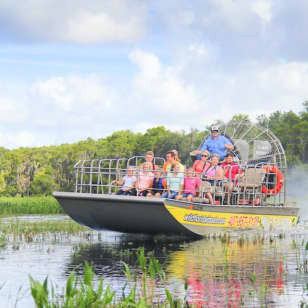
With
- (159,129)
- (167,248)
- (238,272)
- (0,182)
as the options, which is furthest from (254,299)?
(0,182)

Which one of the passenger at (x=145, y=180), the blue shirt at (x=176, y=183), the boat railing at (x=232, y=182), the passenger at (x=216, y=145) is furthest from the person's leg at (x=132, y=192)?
the passenger at (x=216, y=145)

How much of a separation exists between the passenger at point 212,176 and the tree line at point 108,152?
3860 centimetres

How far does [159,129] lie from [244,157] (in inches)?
1769

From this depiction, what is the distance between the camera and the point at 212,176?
61.5 ft

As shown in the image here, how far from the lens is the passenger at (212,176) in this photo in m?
18.5

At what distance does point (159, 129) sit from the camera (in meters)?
66.2

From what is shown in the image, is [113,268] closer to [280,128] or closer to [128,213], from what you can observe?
[128,213]

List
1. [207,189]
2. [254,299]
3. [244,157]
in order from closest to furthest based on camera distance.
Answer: [254,299], [207,189], [244,157]

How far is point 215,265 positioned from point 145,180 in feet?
15.0

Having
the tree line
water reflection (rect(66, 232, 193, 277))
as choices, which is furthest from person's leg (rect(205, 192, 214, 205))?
the tree line

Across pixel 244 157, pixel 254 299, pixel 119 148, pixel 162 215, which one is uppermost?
pixel 119 148

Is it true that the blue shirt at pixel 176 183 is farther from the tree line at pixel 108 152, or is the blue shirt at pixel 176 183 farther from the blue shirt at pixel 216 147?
the tree line at pixel 108 152

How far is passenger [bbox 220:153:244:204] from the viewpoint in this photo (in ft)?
61.7

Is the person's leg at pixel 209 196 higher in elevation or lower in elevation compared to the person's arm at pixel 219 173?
lower
